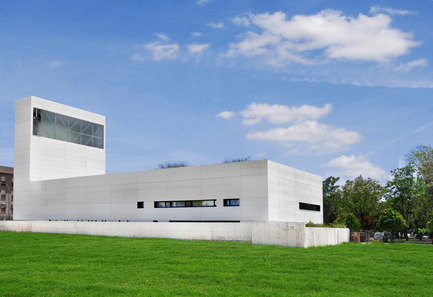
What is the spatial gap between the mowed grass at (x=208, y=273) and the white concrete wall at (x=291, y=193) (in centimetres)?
1430

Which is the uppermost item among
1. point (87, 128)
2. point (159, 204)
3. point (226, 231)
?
point (87, 128)

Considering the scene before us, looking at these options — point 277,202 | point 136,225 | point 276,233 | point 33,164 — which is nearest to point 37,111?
point 33,164

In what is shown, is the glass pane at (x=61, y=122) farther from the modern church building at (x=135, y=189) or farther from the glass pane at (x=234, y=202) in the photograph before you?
the glass pane at (x=234, y=202)

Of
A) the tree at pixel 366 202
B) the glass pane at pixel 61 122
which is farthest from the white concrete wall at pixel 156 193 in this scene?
the tree at pixel 366 202

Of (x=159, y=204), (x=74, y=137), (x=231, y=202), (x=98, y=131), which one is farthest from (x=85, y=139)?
(x=231, y=202)

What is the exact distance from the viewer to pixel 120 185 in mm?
47719

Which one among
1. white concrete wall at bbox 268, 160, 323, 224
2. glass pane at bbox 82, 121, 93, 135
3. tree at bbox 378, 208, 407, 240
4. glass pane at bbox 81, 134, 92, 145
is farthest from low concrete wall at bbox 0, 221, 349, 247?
tree at bbox 378, 208, 407, 240

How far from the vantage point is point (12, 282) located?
1545cm

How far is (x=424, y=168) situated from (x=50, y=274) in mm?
63971

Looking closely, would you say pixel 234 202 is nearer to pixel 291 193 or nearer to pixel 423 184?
pixel 291 193

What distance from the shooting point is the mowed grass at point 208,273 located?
14328 millimetres

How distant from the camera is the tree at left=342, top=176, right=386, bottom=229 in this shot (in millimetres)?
76094

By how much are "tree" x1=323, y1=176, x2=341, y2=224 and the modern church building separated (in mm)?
39830

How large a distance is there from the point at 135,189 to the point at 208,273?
30299mm
